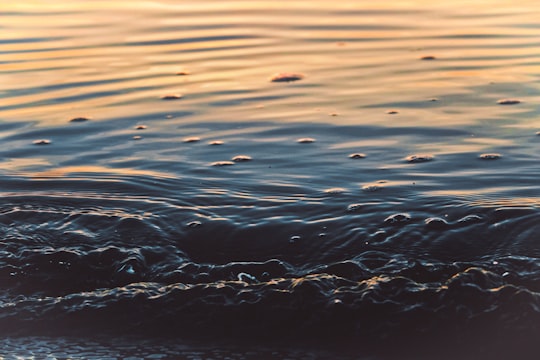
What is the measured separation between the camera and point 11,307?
11.2ft

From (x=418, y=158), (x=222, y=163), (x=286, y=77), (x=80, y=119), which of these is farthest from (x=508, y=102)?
(x=80, y=119)

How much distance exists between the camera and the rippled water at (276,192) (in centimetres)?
325

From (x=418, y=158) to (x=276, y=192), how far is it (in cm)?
91

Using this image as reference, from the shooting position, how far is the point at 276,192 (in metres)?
4.56

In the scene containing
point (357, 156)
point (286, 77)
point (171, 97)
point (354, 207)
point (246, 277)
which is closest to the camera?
point (246, 277)

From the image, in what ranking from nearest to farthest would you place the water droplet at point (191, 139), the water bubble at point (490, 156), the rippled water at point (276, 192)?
the rippled water at point (276, 192)
the water bubble at point (490, 156)
the water droplet at point (191, 139)

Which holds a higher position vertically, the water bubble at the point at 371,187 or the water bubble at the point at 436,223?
the water bubble at the point at 371,187

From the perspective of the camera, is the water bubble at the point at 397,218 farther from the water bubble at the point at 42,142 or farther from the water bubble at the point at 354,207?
the water bubble at the point at 42,142

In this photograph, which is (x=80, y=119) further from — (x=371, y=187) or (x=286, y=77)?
(x=371, y=187)

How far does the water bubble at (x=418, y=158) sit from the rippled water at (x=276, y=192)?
0.06 feet

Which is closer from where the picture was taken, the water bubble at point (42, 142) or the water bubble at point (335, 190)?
the water bubble at point (335, 190)

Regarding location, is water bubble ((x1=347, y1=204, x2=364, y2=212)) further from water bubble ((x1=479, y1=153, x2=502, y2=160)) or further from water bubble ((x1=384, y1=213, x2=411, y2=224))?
water bubble ((x1=479, y1=153, x2=502, y2=160))

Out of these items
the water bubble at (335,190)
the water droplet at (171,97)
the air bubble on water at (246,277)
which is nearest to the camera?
the air bubble on water at (246,277)

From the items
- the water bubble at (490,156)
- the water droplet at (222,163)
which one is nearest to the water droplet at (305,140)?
the water droplet at (222,163)
